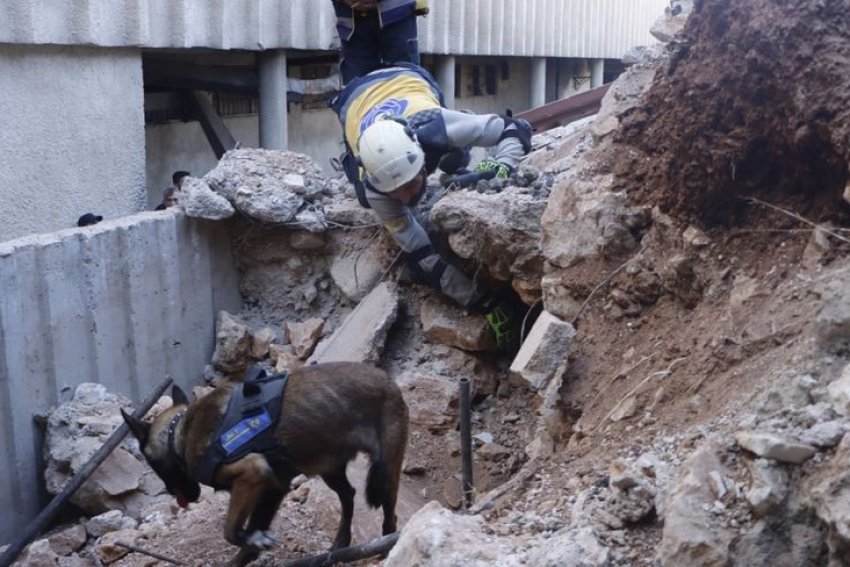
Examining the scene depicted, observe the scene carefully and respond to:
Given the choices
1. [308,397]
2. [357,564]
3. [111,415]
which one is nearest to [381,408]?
[308,397]

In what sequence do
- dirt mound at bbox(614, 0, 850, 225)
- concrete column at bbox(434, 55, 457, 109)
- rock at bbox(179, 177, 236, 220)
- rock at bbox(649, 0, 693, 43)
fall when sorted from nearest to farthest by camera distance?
dirt mound at bbox(614, 0, 850, 225) → rock at bbox(649, 0, 693, 43) → rock at bbox(179, 177, 236, 220) → concrete column at bbox(434, 55, 457, 109)

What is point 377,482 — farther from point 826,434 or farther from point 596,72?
point 596,72

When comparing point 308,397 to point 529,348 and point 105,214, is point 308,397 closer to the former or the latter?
point 529,348

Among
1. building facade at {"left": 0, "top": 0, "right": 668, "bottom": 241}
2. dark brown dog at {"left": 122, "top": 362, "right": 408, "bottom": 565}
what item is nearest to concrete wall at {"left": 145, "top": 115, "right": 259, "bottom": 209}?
building facade at {"left": 0, "top": 0, "right": 668, "bottom": 241}

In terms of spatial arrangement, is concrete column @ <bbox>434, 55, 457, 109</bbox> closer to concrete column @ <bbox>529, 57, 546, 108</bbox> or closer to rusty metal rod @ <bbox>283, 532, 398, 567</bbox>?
concrete column @ <bbox>529, 57, 546, 108</bbox>

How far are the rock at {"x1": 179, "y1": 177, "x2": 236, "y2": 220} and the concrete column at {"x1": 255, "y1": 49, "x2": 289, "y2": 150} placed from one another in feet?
9.58

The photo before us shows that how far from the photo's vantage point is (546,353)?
17.5 feet

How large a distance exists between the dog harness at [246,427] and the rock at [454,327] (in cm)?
232

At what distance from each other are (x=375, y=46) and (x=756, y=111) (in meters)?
4.31

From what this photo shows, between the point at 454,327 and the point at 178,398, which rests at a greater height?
the point at 178,398

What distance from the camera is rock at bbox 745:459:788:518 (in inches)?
104

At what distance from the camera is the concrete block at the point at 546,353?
17.4ft

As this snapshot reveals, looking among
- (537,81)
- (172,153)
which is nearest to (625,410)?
(172,153)

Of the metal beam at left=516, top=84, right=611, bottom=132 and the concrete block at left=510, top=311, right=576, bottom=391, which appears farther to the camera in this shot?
the metal beam at left=516, top=84, right=611, bottom=132
